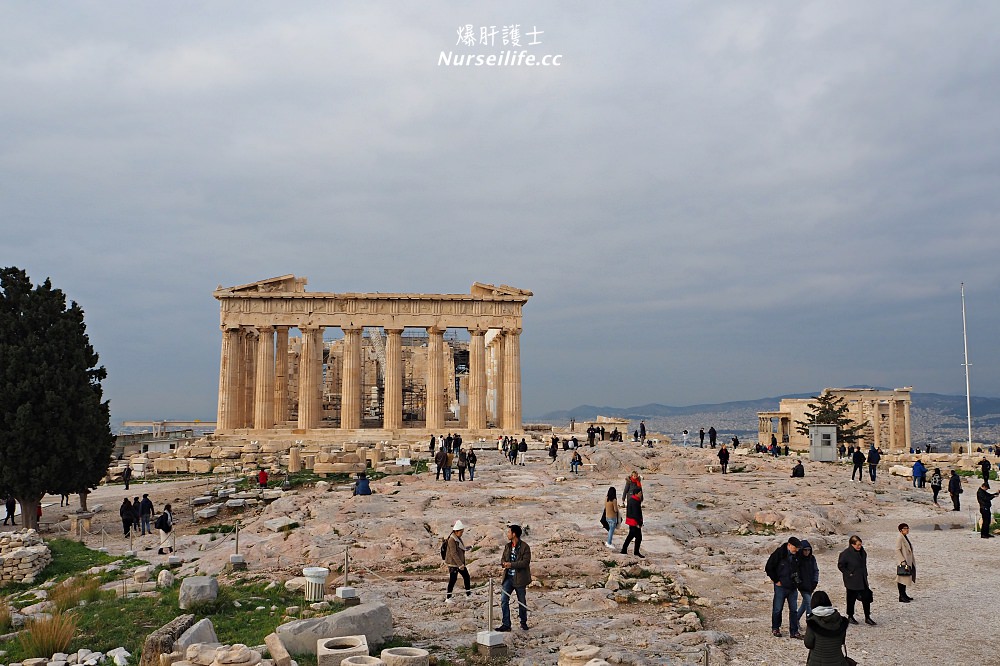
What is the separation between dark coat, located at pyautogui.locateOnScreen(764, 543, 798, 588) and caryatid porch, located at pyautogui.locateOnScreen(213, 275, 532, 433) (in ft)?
125

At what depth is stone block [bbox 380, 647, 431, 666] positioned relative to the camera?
9461 millimetres

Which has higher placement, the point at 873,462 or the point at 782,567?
the point at 782,567

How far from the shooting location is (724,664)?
9992 mm

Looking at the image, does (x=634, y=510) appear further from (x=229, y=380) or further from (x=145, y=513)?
(x=229, y=380)

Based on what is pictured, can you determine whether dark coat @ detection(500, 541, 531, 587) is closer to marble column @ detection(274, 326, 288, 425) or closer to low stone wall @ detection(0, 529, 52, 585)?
low stone wall @ detection(0, 529, 52, 585)

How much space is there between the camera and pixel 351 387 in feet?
163

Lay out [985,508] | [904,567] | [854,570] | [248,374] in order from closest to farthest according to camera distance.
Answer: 1. [854,570]
2. [904,567]
3. [985,508]
4. [248,374]

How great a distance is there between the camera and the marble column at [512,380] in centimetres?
5056

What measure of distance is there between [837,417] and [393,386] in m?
35.5

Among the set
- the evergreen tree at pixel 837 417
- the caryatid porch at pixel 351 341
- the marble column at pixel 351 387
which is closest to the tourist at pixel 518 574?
the caryatid porch at pixel 351 341

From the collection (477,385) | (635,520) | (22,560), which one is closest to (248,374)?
(477,385)

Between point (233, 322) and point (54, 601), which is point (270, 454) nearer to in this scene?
point (233, 322)

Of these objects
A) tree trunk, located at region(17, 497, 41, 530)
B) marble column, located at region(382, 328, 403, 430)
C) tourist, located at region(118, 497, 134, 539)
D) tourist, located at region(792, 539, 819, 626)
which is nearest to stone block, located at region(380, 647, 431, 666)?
tourist, located at region(792, 539, 819, 626)

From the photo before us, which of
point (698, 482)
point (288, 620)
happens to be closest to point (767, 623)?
point (288, 620)
